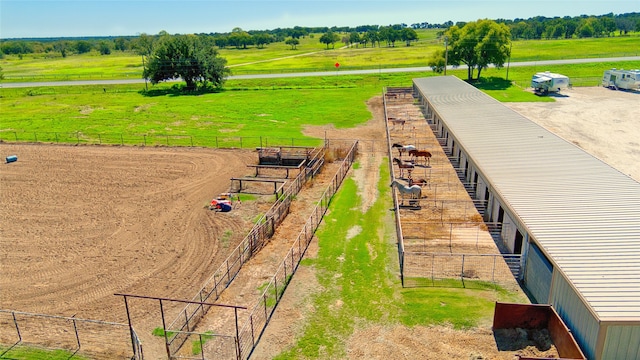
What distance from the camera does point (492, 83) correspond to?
252 feet

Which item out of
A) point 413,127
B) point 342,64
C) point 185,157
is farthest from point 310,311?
point 342,64

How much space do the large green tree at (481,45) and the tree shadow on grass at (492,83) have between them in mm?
2824

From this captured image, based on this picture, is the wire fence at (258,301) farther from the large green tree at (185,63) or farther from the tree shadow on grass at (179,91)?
the large green tree at (185,63)

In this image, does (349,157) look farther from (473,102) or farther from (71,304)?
(71,304)

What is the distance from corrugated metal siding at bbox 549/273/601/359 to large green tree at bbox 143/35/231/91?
7521cm

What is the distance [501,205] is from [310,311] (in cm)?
1163

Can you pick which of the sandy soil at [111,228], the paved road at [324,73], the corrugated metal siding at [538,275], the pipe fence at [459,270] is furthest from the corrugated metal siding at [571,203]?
the paved road at [324,73]

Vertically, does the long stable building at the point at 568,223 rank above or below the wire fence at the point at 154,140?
above

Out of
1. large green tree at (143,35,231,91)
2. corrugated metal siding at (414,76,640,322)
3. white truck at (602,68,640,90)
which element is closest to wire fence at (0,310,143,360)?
corrugated metal siding at (414,76,640,322)

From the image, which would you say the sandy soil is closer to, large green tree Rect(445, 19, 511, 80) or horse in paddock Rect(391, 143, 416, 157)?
horse in paddock Rect(391, 143, 416, 157)

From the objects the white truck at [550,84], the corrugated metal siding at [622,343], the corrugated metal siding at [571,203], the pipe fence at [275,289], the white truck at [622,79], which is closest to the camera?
the corrugated metal siding at [622,343]

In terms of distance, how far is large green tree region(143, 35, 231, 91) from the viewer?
81.9 meters

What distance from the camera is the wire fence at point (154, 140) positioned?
4606 centimetres

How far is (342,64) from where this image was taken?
121562 mm
